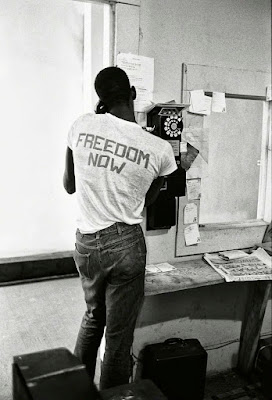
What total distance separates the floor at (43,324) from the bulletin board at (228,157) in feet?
2.83

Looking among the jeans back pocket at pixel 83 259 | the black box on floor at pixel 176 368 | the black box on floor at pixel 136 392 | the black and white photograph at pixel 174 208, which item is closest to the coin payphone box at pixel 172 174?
the black and white photograph at pixel 174 208

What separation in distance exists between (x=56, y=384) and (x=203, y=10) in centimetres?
210

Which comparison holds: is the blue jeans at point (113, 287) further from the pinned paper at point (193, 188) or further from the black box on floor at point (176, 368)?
the pinned paper at point (193, 188)

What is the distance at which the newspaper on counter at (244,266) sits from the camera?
2371mm

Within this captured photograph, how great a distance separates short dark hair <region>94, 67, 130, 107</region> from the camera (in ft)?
6.33

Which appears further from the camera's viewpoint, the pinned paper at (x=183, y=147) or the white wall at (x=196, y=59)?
the pinned paper at (x=183, y=147)

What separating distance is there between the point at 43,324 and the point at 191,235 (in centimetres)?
165

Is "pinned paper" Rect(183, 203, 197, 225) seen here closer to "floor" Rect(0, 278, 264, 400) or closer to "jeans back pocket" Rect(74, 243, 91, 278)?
"jeans back pocket" Rect(74, 243, 91, 278)

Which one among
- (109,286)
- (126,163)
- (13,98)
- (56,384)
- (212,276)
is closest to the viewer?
(56,384)

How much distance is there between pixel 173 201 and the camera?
238cm

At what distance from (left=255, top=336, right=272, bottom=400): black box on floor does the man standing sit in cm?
101

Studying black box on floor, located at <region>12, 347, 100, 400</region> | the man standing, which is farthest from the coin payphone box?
black box on floor, located at <region>12, 347, 100, 400</region>

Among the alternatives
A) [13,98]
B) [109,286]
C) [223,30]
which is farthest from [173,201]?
[13,98]

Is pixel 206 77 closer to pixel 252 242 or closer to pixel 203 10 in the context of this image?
pixel 203 10
